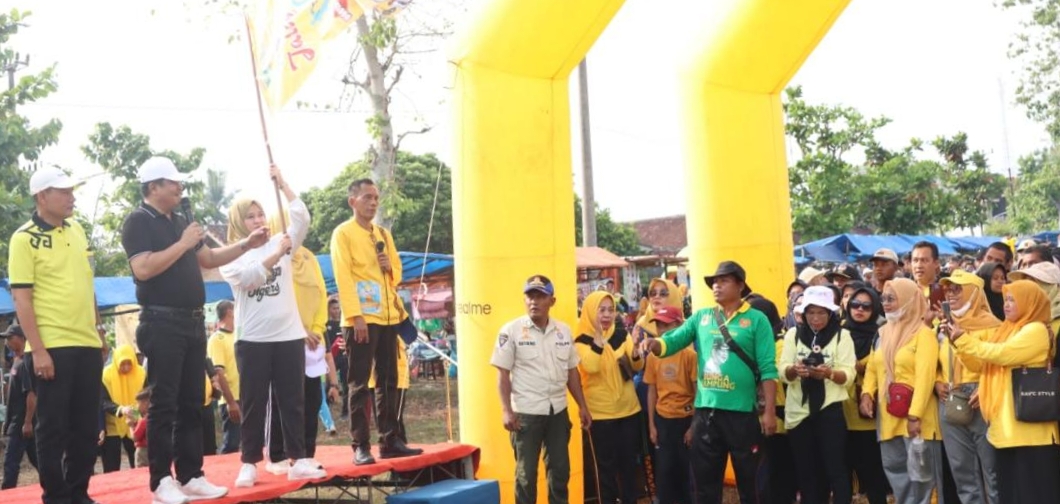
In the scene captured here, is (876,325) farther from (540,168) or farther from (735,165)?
(540,168)

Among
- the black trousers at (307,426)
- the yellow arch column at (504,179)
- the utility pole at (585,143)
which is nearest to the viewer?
the black trousers at (307,426)

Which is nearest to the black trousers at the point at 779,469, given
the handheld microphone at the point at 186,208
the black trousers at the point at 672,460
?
the black trousers at the point at 672,460

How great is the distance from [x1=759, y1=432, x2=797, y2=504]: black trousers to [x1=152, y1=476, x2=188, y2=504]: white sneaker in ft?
13.4

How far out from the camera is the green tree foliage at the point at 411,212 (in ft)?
95.9

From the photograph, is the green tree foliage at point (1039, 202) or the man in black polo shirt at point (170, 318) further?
the green tree foliage at point (1039, 202)

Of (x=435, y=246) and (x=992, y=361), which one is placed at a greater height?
(x=435, y=246)

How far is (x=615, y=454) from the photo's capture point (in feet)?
27.7

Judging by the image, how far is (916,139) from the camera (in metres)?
37.4

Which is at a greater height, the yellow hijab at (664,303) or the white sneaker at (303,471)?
the yellow hijab at (664,303)

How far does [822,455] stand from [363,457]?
305cm

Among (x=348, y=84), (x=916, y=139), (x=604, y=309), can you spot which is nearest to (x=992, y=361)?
(x=604, y=309)

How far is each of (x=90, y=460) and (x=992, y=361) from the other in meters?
4.89

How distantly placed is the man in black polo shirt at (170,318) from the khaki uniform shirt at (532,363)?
1.89m

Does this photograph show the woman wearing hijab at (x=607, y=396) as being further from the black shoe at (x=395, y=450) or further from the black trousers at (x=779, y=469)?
the black shoe at (x=395, y=450)
